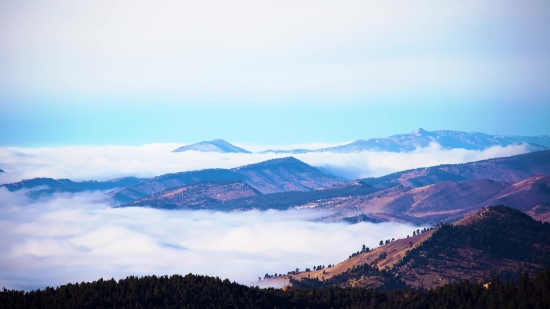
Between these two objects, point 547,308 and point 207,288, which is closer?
point 547,308

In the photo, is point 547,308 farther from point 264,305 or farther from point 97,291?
point 97,291

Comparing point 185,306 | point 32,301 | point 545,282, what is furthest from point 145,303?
point 545,282

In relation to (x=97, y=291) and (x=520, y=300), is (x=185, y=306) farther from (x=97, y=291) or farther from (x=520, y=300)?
(x=520, y=300)

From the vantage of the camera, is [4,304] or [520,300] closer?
[4,304]

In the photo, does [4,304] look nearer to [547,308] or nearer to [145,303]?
[145,303]

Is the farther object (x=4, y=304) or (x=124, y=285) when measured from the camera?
(x=124, y=285)

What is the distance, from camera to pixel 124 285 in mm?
199375

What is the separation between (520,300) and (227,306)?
230 feet

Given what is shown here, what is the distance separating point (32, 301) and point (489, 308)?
10836cm

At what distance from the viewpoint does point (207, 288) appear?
199 m

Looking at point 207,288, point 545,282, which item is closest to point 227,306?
point 207,288

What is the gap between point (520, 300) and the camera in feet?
640

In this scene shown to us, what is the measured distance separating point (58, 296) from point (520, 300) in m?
→ 109

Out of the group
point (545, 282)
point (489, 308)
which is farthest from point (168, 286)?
point (545, 282)
